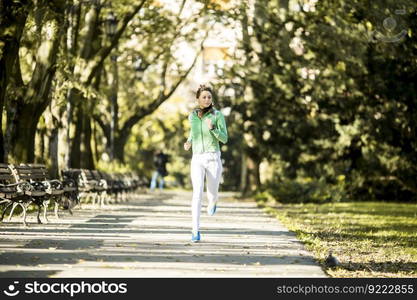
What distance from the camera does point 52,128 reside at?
28.5 meters

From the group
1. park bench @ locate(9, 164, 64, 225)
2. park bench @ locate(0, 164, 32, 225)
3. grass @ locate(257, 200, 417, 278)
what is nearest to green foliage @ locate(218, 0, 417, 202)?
grass @ locate(257, 200, 417, 278)

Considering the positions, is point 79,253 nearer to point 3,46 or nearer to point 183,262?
point 183,262

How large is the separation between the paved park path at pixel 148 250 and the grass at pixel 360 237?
1.30ft

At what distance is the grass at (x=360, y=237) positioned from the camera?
1224cm

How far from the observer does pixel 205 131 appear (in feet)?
48.0

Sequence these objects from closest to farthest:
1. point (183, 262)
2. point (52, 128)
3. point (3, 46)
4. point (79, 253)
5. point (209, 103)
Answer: point (183, 262), point (79, 253), point (209, 103), point (3, 46), point (52, 128)

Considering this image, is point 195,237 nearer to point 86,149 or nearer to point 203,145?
point 203,145

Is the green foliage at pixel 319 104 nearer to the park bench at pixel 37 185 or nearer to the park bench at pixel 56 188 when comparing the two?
the park bench at pixel 56 188

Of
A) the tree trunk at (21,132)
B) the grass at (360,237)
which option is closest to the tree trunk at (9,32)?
the tree trunk at (21,132)

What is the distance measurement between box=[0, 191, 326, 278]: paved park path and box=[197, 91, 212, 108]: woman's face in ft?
6.37

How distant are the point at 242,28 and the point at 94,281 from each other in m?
30.5

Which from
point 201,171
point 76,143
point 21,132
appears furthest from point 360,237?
point 76,143

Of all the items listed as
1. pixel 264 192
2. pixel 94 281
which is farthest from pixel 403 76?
pixel 94 281

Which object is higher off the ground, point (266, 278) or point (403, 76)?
point (403, 76)
